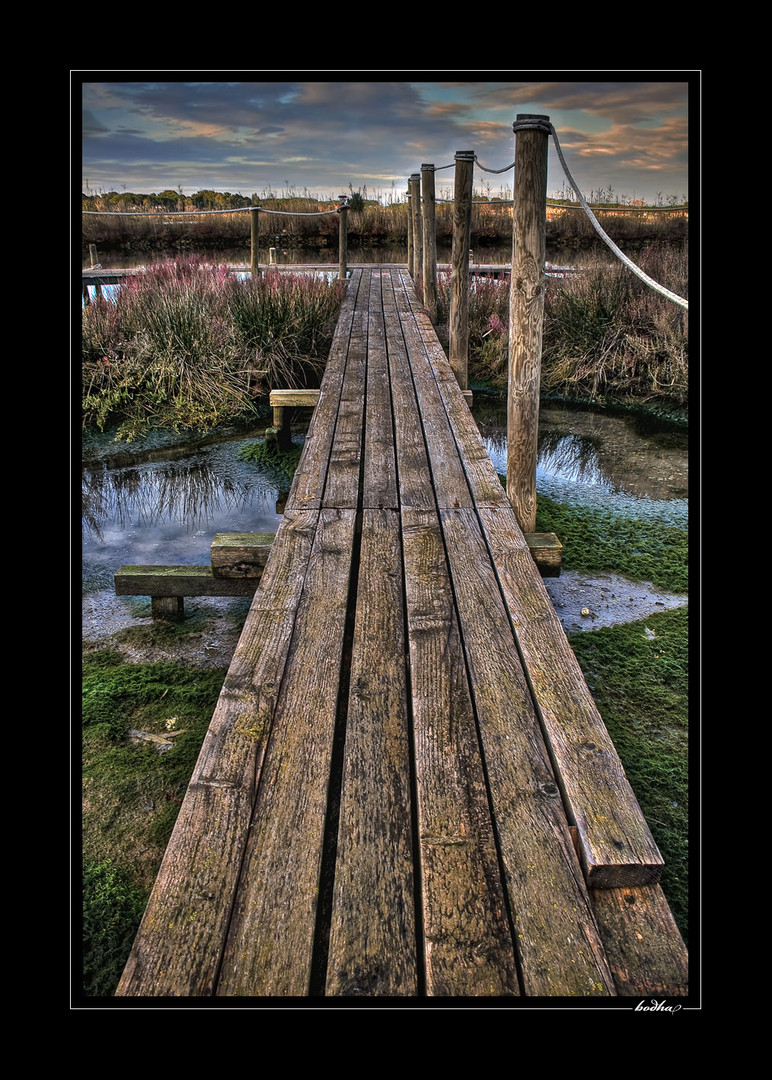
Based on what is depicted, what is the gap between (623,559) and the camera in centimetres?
434

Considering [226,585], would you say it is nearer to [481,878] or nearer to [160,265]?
[481,878]

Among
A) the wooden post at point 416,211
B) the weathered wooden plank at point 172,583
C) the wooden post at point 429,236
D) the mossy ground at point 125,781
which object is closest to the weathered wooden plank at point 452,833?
the mossy ground at point 125,781

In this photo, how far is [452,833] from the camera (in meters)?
1.37

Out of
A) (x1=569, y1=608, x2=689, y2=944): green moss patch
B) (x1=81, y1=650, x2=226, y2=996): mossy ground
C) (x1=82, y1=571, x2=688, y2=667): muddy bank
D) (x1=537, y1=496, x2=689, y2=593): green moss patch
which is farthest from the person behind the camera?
(x1=537, y1=496, x2=689, y2=593): green moss patch

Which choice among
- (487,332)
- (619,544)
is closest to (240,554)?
(619,544)

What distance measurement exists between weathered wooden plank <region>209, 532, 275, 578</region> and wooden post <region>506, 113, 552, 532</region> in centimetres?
108

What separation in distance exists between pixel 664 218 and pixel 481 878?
2083 cm

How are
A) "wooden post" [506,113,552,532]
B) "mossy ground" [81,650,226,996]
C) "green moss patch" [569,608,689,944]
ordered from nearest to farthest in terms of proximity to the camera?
"mossy ground" [81,650,226,996] → "green moss patch" [569,608,689,944] → "wooden post" [506,113,552,532]

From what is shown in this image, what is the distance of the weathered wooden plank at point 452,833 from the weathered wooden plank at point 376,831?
33mm

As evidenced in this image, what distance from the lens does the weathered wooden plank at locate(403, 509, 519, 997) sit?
3.72 ft

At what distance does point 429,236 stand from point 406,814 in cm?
685

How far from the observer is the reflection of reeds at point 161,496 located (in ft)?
17.4

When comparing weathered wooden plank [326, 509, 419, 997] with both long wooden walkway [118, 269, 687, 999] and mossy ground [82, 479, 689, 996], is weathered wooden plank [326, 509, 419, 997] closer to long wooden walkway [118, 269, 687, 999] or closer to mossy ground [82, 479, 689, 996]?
long wooden walkway [118, 269, 687, 999]

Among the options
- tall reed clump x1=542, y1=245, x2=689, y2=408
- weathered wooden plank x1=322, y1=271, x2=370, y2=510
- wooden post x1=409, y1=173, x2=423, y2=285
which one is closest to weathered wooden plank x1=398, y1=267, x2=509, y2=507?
weathered wooden plank x1=322, y1=271, x2=370, y2=510
